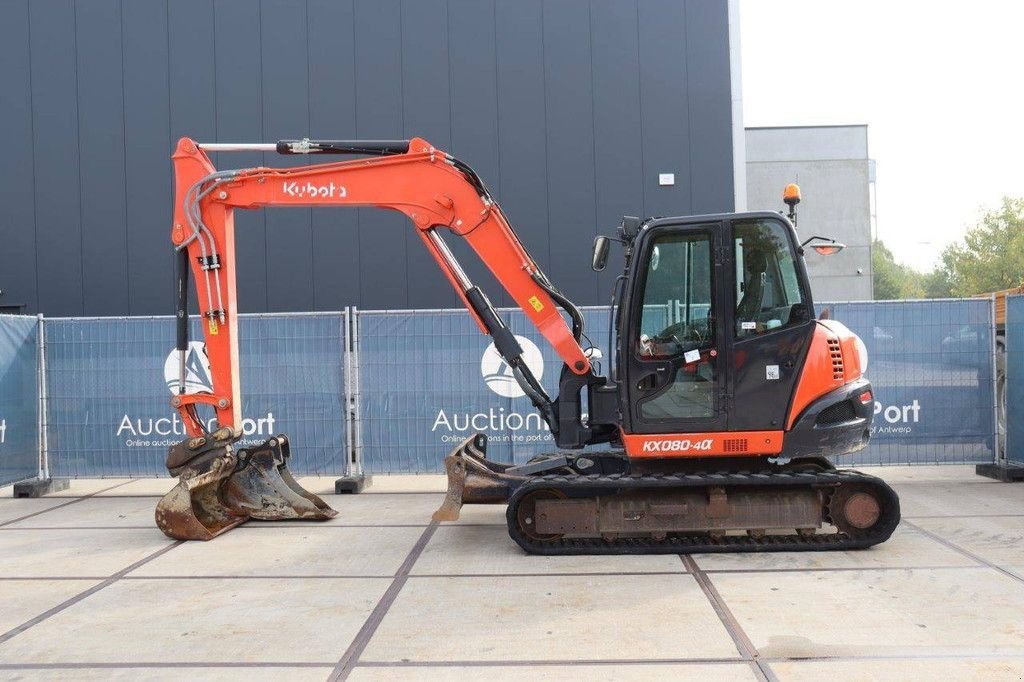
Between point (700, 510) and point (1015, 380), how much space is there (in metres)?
5.22

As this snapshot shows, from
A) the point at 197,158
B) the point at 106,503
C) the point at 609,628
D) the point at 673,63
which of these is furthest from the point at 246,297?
the point at 609,628

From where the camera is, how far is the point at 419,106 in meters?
14.0

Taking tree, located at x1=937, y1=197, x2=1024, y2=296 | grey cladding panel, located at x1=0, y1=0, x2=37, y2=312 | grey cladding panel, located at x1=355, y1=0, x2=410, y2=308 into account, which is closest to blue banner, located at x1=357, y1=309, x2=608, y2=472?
grey cladding panel, located at x1=355, y1=0, x2=410, y2=308

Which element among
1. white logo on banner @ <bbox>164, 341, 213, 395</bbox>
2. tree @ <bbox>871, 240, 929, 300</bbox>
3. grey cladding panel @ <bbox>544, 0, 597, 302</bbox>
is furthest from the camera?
tree @ <bbox>871, 240, 929, 300</bbox>

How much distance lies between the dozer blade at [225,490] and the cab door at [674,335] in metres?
3.37

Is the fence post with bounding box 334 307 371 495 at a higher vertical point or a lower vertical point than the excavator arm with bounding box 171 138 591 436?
lower

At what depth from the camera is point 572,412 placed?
24.1 feet

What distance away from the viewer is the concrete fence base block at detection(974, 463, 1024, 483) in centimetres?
957

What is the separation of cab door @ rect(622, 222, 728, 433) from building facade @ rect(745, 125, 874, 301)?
29.3m

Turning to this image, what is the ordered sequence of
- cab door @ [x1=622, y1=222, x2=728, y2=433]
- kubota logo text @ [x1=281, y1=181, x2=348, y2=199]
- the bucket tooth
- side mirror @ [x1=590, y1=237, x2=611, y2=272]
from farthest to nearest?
the bucket tooth
kubota logo text @ [x1=281, y1=181, x2=348, y2=199]
cab door @ [x1=622, y1=222, x2=728, y2=433]
side mirror @ [x1=590, y1=237, x2=611, y2=272]

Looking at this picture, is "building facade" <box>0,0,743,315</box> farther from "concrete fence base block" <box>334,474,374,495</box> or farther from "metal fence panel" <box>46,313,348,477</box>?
"concrete fence base block" <box>334,474,374,495</box>

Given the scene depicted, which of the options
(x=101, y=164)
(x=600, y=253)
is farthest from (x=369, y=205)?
(x=101, y=164)

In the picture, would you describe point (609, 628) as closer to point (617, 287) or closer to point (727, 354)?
point (727, 354)

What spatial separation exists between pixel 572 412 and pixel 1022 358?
5.60m
